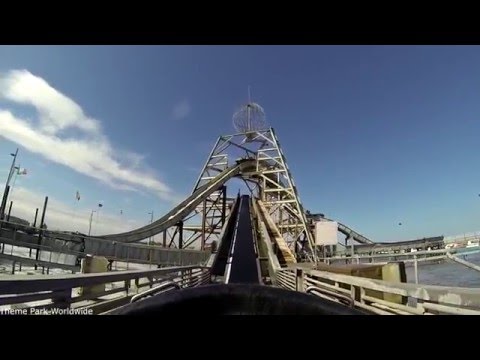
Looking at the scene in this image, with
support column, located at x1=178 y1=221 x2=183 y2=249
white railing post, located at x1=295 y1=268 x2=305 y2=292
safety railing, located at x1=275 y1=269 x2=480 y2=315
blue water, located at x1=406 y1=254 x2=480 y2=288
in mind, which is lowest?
blue water, located at x1=406 y1=254 x2=480 y2=288

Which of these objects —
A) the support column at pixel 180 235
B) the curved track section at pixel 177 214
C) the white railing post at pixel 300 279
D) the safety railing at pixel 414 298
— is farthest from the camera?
the support column at pixel 180 235

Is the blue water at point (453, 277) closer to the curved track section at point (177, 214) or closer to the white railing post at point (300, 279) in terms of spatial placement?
the white railing post at point (300, 279)

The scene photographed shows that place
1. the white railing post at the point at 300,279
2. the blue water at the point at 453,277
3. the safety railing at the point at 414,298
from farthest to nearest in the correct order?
the blue water at the point at 453,277, the white railing post at the point at 300,279, the safety railing at the point at 414,298

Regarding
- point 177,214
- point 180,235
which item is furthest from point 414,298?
point 180,235

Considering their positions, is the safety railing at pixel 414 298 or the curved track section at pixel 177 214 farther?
the curved track section at pixel 177 214

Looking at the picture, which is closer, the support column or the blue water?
the blue water

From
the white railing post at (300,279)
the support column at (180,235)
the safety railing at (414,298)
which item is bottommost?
the white railing post at (300,279)

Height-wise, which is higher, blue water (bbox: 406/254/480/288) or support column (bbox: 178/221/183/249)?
support column (bbox: 178/221/183/249)

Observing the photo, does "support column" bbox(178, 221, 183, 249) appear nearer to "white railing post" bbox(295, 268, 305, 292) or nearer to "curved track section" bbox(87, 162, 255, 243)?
"curved track section" bbox(87, 162, 255, 243)

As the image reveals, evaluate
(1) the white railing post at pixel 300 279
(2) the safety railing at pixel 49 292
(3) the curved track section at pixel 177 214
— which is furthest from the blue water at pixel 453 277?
(3) the curved track section at pixel 177 214

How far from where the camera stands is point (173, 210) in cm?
3291

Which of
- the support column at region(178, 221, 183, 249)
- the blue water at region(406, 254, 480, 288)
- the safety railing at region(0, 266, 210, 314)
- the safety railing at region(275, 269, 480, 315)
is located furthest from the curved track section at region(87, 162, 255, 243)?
the safety railing at region(275, 269, 480, 315)
